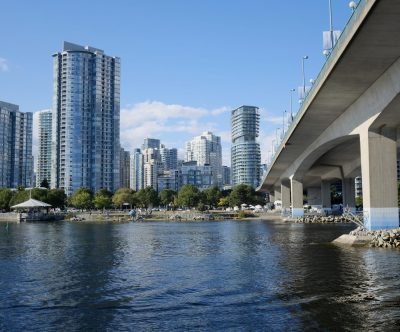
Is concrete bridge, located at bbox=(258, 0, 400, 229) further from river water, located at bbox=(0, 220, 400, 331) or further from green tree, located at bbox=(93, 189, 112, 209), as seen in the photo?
green tree, located at bbox=(93, 189, 112, 209)

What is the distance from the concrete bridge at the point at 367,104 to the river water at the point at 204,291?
26.9 feet

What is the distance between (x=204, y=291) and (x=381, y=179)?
2833cm

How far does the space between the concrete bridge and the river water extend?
8192 millimetres

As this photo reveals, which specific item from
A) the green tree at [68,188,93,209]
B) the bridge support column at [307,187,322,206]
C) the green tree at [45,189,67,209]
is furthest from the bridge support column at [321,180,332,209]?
the green tree at [45,189,67,209]

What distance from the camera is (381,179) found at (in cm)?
4441

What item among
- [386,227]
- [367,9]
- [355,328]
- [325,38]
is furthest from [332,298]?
[325,38]

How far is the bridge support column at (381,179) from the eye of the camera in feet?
145

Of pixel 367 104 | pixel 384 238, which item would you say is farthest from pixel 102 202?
pixel 384 238

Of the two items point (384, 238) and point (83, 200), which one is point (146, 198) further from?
point (384, 238)

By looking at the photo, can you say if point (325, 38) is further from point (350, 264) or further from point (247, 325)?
point (247, 325)

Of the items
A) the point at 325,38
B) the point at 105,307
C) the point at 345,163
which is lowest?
the point at 105,307

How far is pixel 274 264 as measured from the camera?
105 feet

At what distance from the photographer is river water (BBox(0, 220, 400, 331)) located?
1712 centimetres

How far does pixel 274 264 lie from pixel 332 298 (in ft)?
38.1
